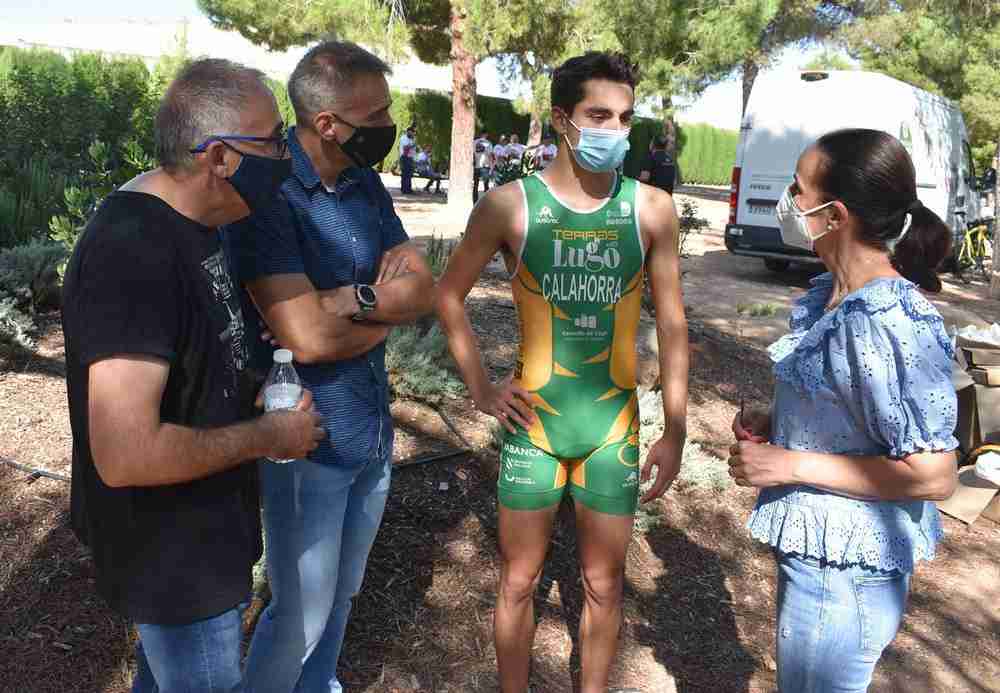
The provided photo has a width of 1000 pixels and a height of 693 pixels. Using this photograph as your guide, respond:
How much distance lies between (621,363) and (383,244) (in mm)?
822

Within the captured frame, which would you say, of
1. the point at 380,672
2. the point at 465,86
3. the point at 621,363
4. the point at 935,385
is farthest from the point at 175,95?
the point at 465,86

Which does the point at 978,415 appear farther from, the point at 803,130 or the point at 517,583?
the point at 803,130

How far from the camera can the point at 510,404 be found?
277 cm

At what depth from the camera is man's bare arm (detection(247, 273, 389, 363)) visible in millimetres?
2207

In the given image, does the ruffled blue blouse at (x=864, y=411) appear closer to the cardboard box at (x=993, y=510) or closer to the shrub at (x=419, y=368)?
the shrub at (x=419, y=368)

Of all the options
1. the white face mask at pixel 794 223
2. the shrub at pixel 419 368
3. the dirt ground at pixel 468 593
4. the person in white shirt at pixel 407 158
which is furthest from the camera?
the person in white shirt at pixel 407 158

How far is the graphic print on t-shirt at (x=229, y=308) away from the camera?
1.86m

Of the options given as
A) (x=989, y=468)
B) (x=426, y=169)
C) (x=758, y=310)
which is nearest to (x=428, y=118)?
(x=426, y=169)

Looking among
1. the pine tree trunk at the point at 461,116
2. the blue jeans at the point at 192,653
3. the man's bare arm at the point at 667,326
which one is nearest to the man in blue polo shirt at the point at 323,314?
the blue jeans at the point at 192,653

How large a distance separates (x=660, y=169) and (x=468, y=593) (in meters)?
13.4

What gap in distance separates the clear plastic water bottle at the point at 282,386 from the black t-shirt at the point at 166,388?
8cm

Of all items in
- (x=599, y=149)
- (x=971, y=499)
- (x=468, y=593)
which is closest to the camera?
(x=599, y=149)

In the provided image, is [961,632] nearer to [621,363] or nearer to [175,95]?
[621,363]

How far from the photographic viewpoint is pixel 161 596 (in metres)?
1.76
